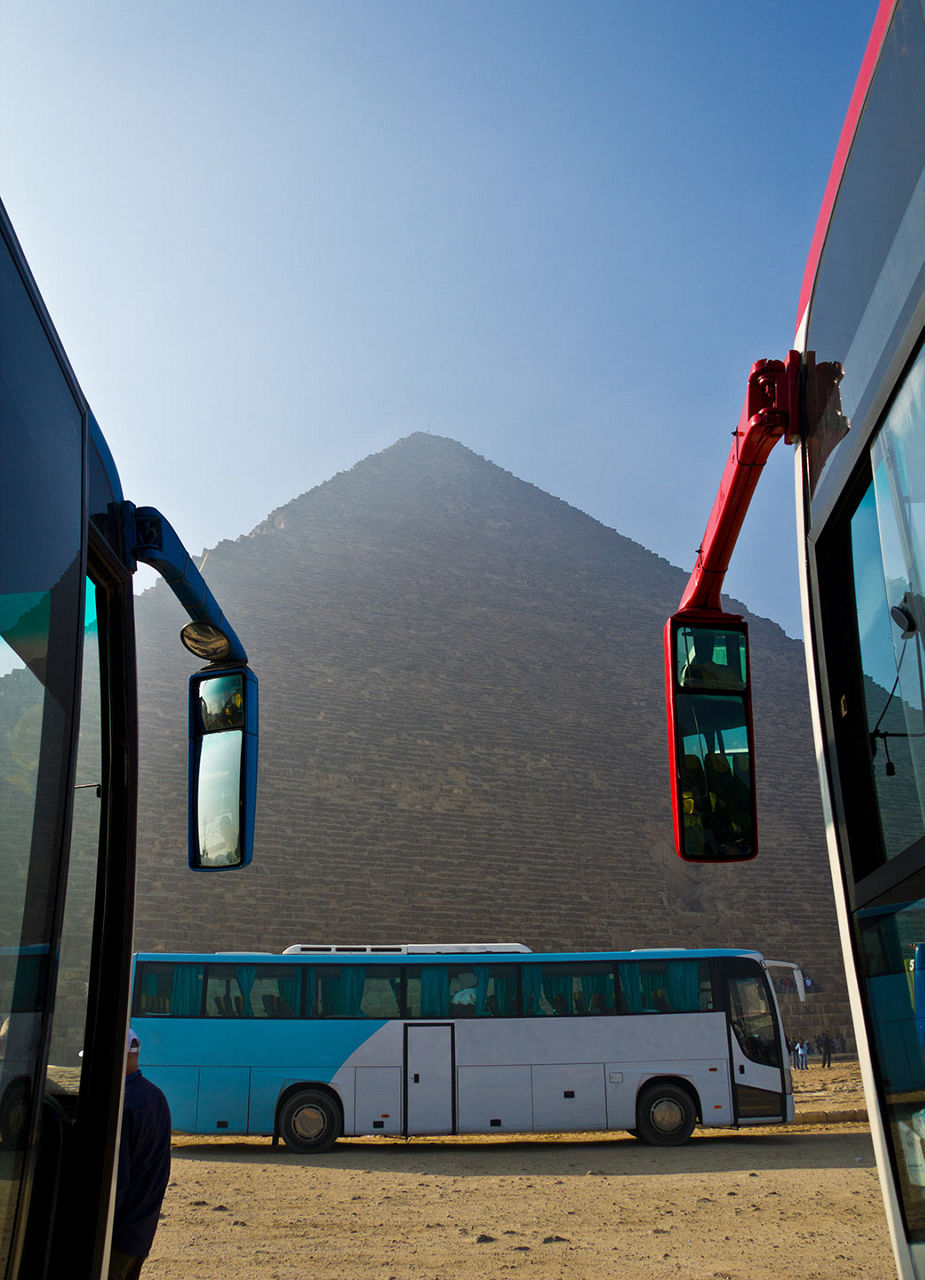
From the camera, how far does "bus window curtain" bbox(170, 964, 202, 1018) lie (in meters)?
9.84

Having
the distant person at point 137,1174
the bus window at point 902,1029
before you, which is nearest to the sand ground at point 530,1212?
the distant person at point 137,1174

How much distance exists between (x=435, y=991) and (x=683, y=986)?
2.39m

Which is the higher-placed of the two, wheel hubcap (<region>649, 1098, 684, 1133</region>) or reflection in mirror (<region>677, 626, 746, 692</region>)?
reflection in mirror (<region>677, 626, 746, 692</region>)

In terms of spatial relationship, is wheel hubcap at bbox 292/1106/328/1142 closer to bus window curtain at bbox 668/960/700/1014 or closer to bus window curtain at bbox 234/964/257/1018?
bus window curtain at bbox 234/964/257/1018

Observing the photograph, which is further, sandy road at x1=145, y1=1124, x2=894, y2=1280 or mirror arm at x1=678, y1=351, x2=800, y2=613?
sandy road at x1=145, y1=1124, x2=894, y2=1280

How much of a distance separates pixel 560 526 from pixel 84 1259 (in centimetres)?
7305

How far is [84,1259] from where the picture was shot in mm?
1583

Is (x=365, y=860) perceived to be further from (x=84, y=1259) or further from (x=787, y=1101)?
(x=84, y=1259)

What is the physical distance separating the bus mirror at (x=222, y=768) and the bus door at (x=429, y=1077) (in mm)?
7980

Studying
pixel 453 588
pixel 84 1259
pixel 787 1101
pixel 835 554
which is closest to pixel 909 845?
pixel 835 554

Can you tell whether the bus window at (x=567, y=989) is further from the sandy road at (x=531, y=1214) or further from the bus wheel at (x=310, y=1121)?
the bus wheel at (x=310, y=1121)

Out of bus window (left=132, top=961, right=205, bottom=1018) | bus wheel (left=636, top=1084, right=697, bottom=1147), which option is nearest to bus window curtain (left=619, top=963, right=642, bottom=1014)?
bus wheel (left=636, top=1084, right=697, bottom=1147)

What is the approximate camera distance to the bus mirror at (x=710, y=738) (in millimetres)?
2127

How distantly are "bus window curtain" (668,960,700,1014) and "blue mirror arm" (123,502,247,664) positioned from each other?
8464 millimetres
